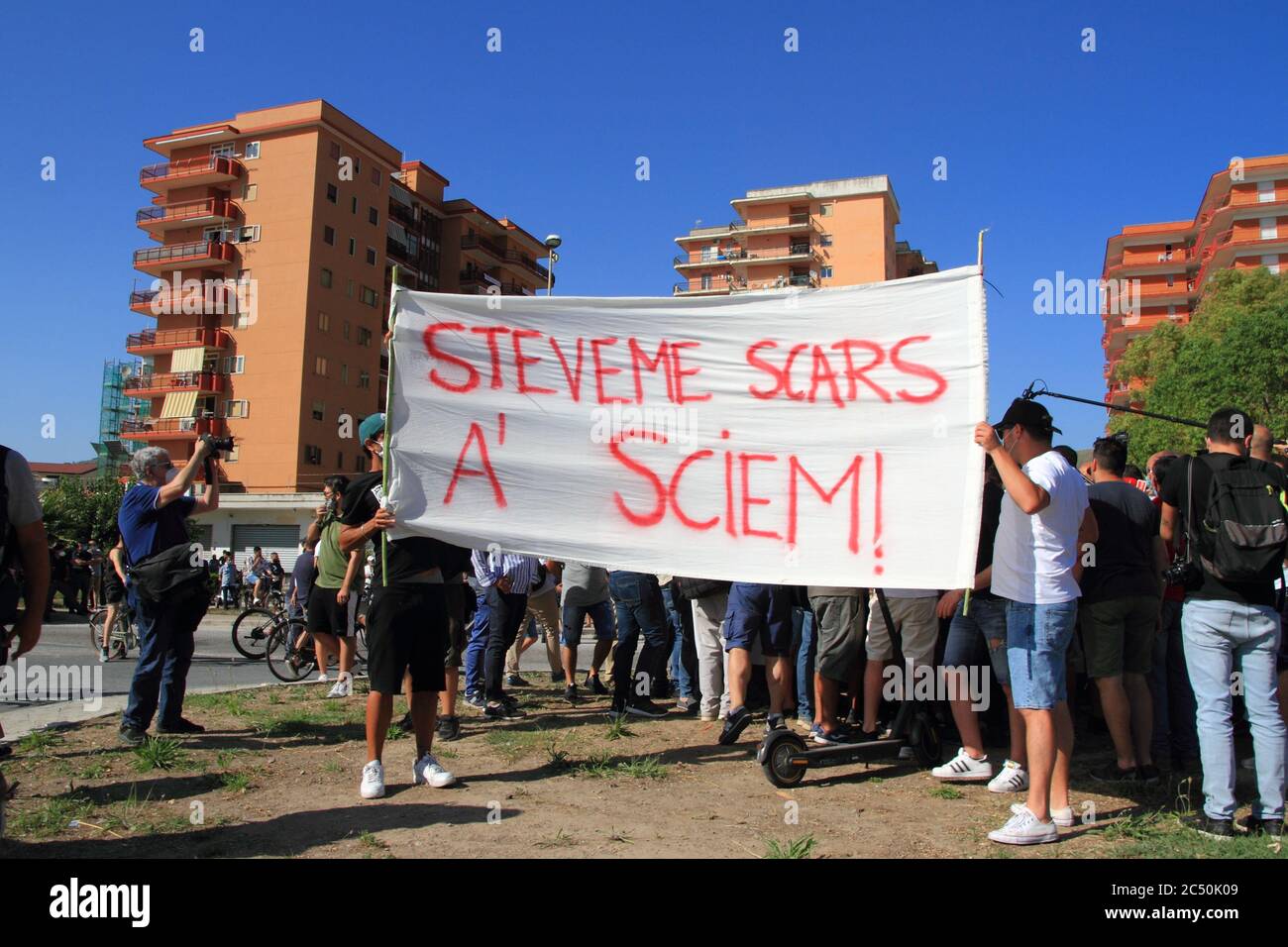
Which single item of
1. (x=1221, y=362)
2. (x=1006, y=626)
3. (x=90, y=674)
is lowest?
(x=90, y=674)

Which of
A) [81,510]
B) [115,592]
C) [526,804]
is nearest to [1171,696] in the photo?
[526,804]

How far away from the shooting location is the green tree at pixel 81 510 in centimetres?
3147

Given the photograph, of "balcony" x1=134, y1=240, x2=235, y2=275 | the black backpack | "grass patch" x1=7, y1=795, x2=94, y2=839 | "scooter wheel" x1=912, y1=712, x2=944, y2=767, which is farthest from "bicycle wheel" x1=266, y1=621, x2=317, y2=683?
"balcony" x1=134, y1=240, x2=235, y2=275

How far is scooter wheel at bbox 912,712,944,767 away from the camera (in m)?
5.36

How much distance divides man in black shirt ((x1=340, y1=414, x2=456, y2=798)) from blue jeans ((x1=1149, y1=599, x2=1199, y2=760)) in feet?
14.3

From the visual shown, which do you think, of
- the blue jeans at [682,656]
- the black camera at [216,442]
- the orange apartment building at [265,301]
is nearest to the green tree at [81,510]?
the orange apartment building at [265,301]

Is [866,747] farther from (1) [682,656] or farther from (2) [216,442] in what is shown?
(2) [216,442]

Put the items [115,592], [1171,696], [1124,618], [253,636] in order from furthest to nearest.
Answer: [115,592] → [253,636] → [1171,696] → [1124,618]

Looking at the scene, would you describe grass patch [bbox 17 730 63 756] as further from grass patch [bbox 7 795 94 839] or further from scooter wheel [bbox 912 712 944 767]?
scooter wheel [bbox 912 712 944 767]

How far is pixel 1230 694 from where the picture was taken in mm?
4223

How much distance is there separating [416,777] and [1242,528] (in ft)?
14.5

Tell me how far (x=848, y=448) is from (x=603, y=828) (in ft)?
7.39

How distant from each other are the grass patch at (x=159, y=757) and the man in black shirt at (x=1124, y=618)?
5.48 m
